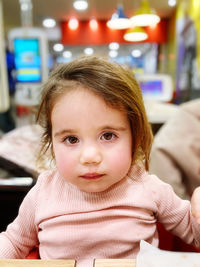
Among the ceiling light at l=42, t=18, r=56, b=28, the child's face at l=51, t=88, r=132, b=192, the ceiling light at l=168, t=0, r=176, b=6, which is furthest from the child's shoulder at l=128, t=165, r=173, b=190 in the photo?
the ceiling light at l=42, t=18, r=56, b=28

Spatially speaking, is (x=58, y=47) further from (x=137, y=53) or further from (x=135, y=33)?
(x=135, y=33)

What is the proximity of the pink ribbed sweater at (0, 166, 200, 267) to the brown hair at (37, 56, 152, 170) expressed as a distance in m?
0.11

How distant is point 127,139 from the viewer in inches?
26.0

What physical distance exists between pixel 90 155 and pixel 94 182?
84 millimetres

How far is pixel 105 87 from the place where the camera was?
620mm

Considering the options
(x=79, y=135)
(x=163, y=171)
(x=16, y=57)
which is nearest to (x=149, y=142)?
(x=79, y=135)

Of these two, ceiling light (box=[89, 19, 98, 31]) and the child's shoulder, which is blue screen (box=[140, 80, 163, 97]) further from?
ceiling light (box=[89, 19, 98, 31])

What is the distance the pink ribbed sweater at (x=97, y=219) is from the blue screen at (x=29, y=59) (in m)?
2.75

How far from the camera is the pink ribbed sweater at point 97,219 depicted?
0.69 metres

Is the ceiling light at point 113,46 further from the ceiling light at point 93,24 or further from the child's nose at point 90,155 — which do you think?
the child's nose at point 90,155

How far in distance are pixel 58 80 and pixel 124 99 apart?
170 mm

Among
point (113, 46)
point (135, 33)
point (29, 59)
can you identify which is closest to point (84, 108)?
point (29, 59)

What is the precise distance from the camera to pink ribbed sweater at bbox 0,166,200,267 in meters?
0.69

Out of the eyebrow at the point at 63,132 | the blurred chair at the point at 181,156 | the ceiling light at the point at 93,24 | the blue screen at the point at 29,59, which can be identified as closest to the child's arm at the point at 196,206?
the eyebrow at the point at 63,132
